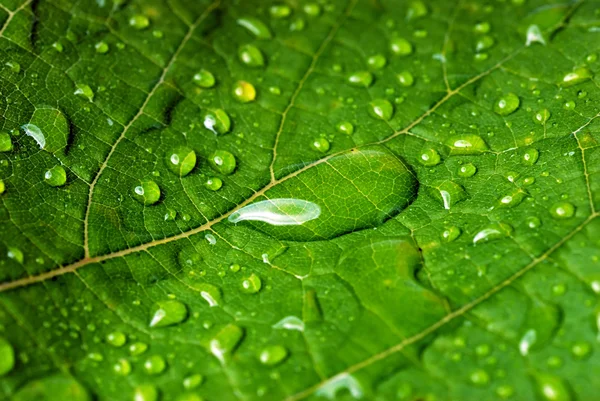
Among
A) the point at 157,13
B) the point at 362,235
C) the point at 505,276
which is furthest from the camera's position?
the point at 157,13

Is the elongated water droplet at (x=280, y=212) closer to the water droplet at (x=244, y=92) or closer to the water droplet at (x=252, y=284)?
the water droplet at (x=252, y=284)

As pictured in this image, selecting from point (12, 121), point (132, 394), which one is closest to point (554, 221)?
point (132, 394)

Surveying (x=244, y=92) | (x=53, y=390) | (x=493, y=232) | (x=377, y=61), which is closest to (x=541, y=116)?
(x=493, y=232)

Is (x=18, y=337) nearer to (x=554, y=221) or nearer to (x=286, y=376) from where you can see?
(x=286, y=376)

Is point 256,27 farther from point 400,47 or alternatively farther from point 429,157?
point 429,157

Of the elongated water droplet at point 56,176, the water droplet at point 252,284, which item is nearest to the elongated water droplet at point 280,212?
the water droplet at point 252,284

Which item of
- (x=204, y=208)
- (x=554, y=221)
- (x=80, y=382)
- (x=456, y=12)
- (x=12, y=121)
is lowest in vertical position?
(x=80, y=382)
